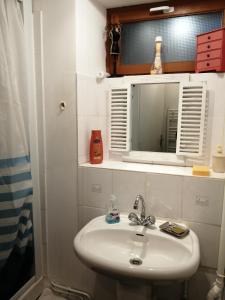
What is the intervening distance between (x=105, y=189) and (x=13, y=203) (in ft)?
1.62

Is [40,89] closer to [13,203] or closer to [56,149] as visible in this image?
[56,149]

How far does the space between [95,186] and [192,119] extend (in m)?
0.66

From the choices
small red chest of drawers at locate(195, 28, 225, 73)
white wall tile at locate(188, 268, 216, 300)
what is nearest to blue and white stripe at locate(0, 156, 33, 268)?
white wall tile at locate(188, 268, 216, 300)

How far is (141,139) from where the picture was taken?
153cm

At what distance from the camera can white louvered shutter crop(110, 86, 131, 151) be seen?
4.93ft

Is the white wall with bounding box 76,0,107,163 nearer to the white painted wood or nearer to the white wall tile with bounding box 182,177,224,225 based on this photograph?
the white painted wood

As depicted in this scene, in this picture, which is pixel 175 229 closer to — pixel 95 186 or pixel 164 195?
pixel 164 195

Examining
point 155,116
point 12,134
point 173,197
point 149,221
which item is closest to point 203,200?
point 173,197

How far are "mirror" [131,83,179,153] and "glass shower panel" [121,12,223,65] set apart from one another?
0.21 m

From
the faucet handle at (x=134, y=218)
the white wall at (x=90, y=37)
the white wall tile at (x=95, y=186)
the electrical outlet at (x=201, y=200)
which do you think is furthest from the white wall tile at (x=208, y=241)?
the white wall at (x=90, y=37)

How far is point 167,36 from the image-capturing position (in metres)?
1.50

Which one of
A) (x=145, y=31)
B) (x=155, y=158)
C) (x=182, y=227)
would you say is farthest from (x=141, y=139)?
(x=145, y=31)

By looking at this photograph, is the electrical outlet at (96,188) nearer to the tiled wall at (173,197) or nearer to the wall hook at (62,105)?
the tiled wall at (173,197)

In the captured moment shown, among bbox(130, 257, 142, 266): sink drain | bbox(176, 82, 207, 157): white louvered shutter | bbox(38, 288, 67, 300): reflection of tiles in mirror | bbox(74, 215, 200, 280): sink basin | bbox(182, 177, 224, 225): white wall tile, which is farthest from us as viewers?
bbox(38, 288, 67, 300): reflection of tiles in mirror
